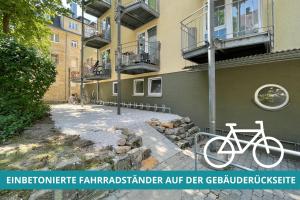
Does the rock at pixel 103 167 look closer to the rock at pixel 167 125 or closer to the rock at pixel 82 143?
the rock at pixel 82 143

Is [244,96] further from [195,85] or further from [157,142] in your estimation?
[157,142]

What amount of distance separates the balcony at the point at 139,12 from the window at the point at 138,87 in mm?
3711

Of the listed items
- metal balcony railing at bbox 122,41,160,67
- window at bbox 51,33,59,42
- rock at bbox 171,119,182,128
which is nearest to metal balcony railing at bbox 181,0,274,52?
Result: metal balcony railing at bbox 122,41,160,67

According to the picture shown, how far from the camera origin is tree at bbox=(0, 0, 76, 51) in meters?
8.64

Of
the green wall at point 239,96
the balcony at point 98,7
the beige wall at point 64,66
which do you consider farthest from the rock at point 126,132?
the beige wall at point 64,66

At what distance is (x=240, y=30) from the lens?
6.76 m

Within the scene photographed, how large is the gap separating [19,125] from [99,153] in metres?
2.95

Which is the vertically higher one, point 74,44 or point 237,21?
point 74,44

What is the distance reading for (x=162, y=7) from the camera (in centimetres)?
1032

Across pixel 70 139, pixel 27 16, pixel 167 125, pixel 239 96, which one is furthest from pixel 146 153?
pixel 27 16

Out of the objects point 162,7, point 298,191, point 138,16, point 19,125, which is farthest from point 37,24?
point 298,191

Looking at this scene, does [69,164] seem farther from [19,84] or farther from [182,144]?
[19,84]

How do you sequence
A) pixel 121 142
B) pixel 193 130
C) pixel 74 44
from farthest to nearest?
pixel 74 44, pixel 193 130, pixel 121 142

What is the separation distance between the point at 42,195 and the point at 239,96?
692cm
